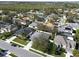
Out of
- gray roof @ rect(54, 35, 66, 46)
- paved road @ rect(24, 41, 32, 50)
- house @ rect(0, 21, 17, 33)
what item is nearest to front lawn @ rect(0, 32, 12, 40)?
house @ rect(0, 21, 17, 33)

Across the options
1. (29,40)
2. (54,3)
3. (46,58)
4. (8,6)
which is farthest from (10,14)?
(46,58)

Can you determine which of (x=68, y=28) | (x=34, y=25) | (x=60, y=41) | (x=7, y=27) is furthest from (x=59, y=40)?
(x=7, y=27)

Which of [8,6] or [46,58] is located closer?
[46,58]

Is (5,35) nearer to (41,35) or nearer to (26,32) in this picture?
(26,32)

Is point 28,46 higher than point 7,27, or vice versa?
point 7,27

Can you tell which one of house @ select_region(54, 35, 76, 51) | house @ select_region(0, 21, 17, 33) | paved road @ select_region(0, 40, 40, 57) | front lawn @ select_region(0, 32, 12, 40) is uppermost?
house @ select_region(0, 21, 17, 33)

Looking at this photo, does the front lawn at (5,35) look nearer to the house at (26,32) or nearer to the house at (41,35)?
the house at (26,32)

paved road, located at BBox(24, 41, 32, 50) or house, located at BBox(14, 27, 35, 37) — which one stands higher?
house, located at BBox(14, 27, 35, 37)

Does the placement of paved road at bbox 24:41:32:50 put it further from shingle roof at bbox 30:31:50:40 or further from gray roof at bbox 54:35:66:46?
gray roof at bbox 54:35:66:46

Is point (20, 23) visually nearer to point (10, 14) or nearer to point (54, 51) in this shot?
point (10, 14)

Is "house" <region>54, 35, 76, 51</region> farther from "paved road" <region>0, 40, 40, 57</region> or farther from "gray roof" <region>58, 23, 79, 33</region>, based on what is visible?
"paved road" <region>0, 40, 40, 57</region>

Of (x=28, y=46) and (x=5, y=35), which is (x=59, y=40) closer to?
(x=28, y=46)
